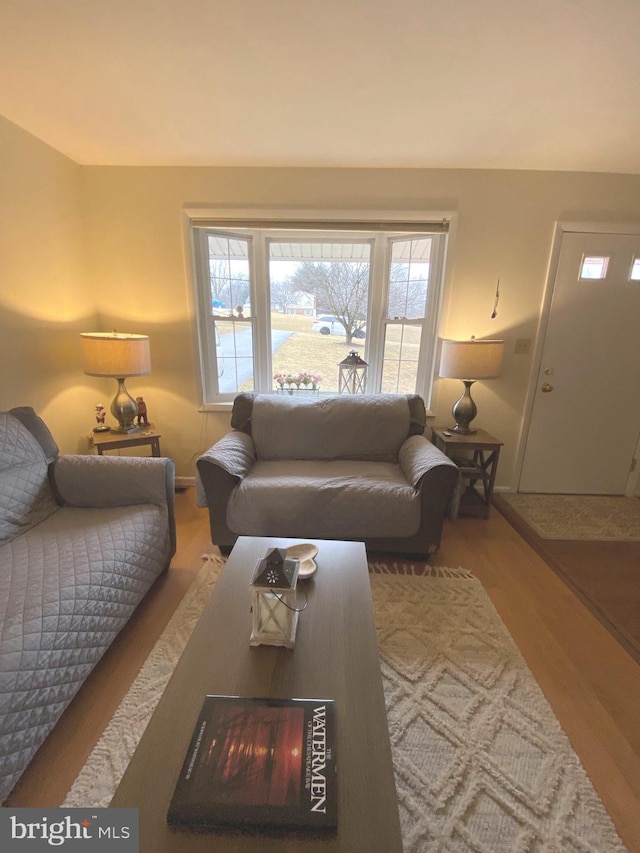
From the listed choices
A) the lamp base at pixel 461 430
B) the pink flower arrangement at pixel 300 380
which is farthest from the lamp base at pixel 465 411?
the pink flower arrangement at pixel 300 380

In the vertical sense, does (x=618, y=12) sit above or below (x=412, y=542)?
above

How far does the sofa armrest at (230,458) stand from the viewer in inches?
75.7

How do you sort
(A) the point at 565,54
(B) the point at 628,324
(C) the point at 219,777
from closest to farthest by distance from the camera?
(C) the point at 219,777 → (A) the point at 565,54 → (B) the point at 628,324

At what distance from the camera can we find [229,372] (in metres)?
2.97

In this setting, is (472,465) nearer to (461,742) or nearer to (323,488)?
(323,488)

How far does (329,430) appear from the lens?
2406 millimetres

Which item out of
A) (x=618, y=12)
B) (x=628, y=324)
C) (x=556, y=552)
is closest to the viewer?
(x=618, y=12)

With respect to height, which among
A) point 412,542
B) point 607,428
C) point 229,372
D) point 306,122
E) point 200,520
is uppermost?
point 306,122

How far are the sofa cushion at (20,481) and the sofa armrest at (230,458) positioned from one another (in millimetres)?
704

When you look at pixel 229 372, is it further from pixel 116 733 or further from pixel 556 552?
pixel 556 552

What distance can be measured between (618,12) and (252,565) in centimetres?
245

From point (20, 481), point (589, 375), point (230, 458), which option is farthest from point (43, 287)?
point (589, 375)

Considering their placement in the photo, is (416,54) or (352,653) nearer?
(352,653)

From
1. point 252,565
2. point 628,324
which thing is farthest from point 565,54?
point 252,565
